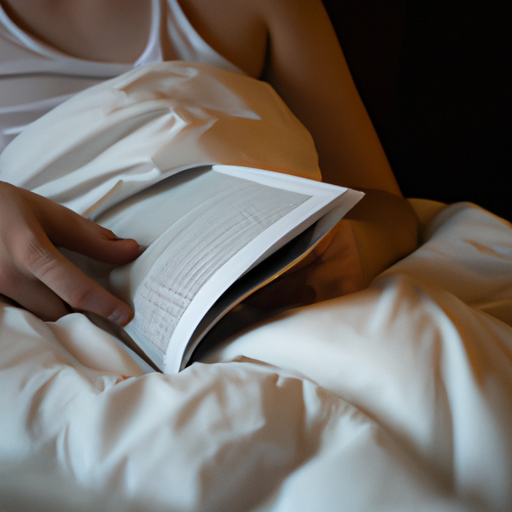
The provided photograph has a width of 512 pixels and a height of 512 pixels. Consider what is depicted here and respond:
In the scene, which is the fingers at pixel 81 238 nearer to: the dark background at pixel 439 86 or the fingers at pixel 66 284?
the fingers at pixel 66 284

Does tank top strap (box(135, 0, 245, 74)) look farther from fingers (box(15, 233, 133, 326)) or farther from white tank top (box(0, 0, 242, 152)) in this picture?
fingers (box(15, 233, 133, 326))

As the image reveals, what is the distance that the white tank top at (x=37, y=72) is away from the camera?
2.15ft

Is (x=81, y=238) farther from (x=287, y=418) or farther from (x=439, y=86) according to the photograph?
(x=439, y=86)

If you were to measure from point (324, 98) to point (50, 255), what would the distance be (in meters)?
0.59

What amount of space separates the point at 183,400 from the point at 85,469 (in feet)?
0.20

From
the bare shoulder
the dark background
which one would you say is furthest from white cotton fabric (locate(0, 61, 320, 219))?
the dark background

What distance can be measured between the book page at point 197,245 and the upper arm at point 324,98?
1.39 ft

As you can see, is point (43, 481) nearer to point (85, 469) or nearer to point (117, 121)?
point (85, 469)

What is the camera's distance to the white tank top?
2.15 ft

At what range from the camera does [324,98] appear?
32.4 inches

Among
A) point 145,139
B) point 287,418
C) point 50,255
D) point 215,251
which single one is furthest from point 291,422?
point 145,139

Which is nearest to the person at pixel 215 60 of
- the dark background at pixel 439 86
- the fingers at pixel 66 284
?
the fingers at pixel 66 284

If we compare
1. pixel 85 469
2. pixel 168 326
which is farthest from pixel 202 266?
pixel 85 469

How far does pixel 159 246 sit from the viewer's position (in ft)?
1.36
